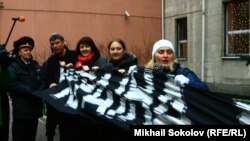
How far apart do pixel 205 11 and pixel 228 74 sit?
2.77m

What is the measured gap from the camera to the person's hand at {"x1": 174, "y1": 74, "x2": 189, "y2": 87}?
12.5 ft

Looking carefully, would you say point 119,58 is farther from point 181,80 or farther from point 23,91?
point 181,80

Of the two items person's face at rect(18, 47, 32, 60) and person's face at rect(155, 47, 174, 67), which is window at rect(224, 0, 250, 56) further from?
person's face at rect(155, 47, 174, 67)

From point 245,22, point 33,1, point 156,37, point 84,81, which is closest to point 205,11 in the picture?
point 245,22

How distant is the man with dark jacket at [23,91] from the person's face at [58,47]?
13.0 inches

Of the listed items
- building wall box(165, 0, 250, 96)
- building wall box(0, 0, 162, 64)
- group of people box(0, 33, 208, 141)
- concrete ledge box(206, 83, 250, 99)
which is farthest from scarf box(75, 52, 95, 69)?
building wall box(0, 0, 162, 64)

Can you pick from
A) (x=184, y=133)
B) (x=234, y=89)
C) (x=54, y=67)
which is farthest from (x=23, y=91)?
(x=234, y=89)

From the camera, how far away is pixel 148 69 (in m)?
4.35

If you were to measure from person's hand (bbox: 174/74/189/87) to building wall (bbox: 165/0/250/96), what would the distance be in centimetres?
947

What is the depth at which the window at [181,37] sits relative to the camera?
18.0 meters

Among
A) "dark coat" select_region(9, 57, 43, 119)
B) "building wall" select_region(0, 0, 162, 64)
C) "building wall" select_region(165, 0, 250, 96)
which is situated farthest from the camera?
"building wall" select_region(0, 0, 162, 64)

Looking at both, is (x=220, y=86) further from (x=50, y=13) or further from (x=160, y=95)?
(x=160, y=95)

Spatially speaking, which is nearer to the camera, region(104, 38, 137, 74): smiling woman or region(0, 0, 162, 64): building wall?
region(104, 38, 137, 74): smiling woman

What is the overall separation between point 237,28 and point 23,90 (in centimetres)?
1090
